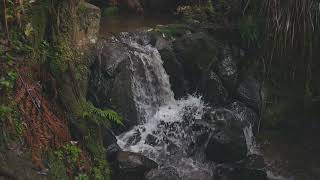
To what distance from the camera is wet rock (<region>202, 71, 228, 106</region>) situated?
799cm

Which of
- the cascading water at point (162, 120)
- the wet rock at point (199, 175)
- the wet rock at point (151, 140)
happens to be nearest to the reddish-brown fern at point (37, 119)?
the cascading water at point (162, 120)

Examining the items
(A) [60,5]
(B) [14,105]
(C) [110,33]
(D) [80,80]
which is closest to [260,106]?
(C) [110,33]

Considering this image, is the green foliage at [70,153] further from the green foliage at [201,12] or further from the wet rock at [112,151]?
the green foliage at [201,12]

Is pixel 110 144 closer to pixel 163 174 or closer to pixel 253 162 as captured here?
pixel 163 174

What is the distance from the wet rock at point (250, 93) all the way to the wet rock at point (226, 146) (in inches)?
52.0

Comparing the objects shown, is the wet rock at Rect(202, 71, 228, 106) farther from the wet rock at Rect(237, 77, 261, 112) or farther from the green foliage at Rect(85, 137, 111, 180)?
the green foliage at Rect(85, 137, 111, 180)

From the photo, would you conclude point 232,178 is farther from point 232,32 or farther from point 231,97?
point 232,32

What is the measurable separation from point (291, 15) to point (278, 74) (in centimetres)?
140

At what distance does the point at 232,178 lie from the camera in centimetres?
643

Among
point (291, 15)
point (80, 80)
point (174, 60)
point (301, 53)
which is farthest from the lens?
point (174, 60)

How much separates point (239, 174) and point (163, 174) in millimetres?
1088

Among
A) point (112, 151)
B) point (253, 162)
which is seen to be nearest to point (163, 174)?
point (112, 151)

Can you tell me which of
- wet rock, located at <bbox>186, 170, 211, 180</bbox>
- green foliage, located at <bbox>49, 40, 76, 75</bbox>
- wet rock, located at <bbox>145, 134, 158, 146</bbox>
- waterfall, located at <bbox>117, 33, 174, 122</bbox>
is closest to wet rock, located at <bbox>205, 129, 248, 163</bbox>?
wet rock, located at <bbox>186, 170, 211, 180</bbox>

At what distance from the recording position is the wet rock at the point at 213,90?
7992 millimetres
